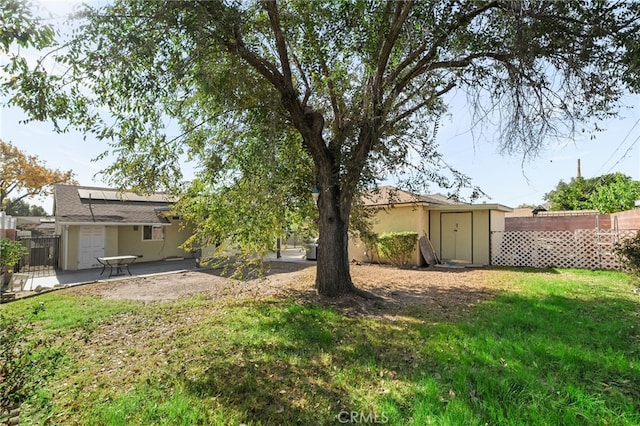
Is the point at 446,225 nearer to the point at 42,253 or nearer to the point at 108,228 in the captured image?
the point at 108,228

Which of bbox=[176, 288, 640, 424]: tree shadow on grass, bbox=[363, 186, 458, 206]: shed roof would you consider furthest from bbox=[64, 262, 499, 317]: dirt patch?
bbox=[363, 186, 458, 206]: shed roof

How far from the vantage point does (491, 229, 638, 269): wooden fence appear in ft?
36.4

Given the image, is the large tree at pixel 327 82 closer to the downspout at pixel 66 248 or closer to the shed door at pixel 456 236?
the shed door at pixel 456 236

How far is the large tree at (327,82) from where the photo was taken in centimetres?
486

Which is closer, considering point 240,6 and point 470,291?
point 240,6

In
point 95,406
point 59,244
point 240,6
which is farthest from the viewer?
point 59,244

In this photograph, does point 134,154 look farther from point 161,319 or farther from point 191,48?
point 161,319

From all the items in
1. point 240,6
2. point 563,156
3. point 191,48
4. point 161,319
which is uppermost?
point 240,6

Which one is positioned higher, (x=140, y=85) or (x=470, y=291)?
(x=140, y=85)

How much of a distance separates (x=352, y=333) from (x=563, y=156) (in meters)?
5.34

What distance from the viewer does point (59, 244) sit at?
14703mm

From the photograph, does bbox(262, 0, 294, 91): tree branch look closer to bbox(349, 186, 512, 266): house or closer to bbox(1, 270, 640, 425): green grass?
bbox(1, 270, 640, 425): green grass

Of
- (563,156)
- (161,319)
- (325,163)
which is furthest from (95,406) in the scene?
(563,156)

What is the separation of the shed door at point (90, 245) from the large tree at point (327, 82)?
9.87 metres
